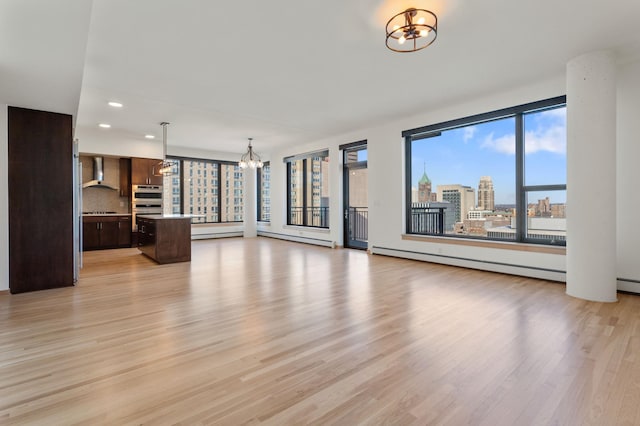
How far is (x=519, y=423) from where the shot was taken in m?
1.57

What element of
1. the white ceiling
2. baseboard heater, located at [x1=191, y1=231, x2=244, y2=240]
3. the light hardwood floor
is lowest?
the light hardwood floor

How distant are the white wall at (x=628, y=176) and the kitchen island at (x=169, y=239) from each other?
6.67 meters

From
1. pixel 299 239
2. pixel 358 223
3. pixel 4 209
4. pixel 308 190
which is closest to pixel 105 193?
pixel 4 209

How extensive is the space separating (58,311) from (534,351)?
14.6ft

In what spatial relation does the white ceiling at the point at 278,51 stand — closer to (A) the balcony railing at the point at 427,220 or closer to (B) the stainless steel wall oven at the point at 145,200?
(A) the balcony railing at the point at 427,220

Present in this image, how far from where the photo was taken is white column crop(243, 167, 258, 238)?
34.7 ft

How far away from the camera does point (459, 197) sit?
5812 millimetres

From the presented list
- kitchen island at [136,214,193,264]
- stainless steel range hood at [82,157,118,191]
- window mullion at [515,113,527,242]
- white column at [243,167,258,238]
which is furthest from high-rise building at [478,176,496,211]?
stainless steel range hood at [82,157,118,191]

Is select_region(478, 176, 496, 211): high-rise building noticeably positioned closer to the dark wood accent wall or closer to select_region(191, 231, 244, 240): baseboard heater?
the dark wood accent wall

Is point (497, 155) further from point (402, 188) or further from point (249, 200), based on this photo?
point (249, 200)

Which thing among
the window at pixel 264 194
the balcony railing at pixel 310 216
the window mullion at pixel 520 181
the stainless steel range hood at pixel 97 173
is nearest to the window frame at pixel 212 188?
the window at pixel 264 194

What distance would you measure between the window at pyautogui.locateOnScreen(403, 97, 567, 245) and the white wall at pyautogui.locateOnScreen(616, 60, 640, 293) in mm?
605

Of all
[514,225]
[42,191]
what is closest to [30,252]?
[42,191]

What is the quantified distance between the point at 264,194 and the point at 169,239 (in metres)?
5.36
